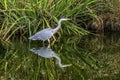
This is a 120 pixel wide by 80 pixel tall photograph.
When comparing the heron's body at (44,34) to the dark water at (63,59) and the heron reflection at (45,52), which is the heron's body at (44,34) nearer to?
the dark water at (63,59)

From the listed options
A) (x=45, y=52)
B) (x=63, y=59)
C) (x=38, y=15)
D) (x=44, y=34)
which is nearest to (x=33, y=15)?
(x=38, y=15)

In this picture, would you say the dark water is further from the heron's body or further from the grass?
the grass

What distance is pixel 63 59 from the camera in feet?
30.1

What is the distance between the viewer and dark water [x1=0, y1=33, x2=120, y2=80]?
7729 millimetres

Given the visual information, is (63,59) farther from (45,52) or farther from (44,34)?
(44,34)

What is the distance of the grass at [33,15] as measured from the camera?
39.0ft

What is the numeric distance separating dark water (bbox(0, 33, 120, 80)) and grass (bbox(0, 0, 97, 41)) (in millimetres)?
361

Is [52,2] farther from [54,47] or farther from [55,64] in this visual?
[55,64]

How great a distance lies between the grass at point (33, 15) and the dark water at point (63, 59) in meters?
0.36

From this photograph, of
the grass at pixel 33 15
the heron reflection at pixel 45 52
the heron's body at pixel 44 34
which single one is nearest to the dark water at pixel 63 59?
the heron reflection at pixel 45 52

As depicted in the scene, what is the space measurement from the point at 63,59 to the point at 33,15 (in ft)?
10.8

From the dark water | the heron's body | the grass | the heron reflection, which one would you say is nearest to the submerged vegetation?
the grass

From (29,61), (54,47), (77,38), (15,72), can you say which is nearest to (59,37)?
(77,38)

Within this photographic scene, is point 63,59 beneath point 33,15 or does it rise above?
beneath
